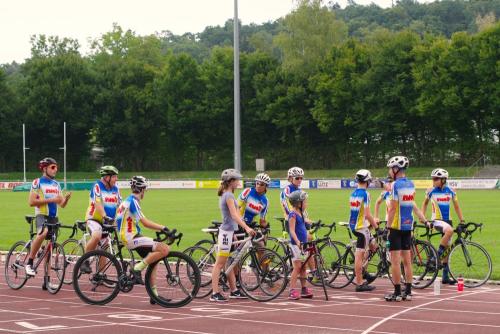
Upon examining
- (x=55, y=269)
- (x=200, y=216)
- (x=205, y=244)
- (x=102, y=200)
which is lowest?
(x=200, y=216)

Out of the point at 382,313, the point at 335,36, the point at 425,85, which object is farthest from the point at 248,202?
the point at 335,36

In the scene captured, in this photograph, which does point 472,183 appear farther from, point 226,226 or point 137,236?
point 137,236

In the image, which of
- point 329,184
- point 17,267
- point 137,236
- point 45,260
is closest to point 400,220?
point 137,236

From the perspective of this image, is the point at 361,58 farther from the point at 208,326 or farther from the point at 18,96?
the point at 208,326

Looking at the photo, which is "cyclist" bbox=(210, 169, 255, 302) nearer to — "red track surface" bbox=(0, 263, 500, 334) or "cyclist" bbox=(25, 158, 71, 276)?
"red track surface" bbox=(0, 263, 500, 334)

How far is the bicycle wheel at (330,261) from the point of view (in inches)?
609

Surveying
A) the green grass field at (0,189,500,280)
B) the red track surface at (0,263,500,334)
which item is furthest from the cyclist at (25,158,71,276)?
the green grass field at (0,189,500,280)

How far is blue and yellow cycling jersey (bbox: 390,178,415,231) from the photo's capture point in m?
13.8

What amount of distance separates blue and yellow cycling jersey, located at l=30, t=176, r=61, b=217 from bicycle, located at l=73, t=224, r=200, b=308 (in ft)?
7.71

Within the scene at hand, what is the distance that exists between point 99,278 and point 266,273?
2547 millimetres

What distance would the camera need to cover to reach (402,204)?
13.8 meters

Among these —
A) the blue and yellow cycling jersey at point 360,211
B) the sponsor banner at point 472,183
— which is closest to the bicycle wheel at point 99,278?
the blue and yellow cycling jersey at point 360,211

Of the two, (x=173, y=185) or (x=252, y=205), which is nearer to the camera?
(x=252, y=205)

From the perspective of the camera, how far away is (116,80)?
3856 inches
